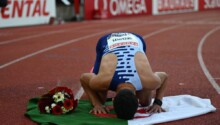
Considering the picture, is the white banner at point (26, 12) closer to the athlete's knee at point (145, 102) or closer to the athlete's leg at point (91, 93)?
the athlete's leg at point (91, 93)

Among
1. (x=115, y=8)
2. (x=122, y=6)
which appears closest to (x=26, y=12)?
(x=115, y=8)

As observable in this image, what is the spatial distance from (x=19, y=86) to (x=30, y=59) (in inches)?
117

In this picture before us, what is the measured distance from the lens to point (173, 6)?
32031 mm

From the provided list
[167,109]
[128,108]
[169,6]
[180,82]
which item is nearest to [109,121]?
[128,108]

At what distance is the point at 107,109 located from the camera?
4.74m

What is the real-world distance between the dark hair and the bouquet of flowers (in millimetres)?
707

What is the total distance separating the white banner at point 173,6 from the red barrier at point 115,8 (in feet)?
2.64

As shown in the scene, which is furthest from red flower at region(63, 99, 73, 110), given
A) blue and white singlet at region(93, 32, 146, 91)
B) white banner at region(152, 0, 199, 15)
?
white banner at region(152, 0, 199, 15)

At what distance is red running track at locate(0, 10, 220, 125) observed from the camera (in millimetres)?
5547

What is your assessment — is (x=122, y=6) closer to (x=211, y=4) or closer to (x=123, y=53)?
(x=211, y=4)

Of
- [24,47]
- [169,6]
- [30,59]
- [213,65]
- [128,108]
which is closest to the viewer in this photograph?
[128,108]

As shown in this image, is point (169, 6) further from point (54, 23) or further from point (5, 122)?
point (5, 122)

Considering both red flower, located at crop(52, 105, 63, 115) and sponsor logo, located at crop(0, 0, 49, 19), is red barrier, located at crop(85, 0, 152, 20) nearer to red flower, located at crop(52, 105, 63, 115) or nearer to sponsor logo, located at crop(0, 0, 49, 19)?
sponsor logo, located at crop(0, 0, 49, 19)

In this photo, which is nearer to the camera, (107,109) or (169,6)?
(107,109)
